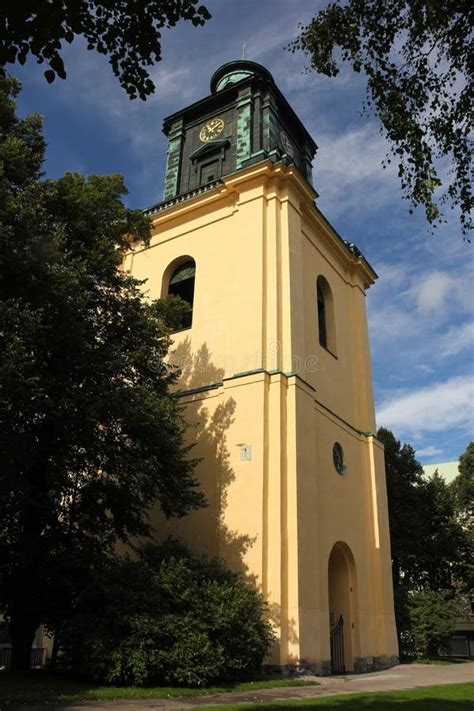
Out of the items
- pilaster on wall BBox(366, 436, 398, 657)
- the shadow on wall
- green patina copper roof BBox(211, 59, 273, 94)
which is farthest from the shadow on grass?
green patina copper roof BBox(211, 59, 273, 94)

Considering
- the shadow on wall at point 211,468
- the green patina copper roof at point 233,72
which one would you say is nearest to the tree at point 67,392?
the shadow on wall at point 211,468

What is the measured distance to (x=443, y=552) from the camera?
96.1 ft

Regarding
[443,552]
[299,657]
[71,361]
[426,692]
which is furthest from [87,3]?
[443,552]

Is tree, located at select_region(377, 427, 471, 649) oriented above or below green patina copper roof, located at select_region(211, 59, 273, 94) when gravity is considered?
below

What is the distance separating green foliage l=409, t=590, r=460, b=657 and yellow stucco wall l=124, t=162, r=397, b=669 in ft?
12.7

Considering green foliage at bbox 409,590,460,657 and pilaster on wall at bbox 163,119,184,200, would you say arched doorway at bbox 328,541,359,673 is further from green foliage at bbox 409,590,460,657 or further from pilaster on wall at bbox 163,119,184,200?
pilaster on wall at bbox 163,119,184,200

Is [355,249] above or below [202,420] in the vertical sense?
above

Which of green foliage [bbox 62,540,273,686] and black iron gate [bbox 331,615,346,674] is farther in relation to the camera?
black iron gate [bbox 331,615,346,674]

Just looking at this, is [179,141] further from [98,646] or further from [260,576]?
[98,646]

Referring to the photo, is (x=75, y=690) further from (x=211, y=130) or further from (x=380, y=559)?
(x=211, y=130)

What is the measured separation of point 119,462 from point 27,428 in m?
1.92

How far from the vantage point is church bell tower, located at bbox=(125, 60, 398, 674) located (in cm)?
1353

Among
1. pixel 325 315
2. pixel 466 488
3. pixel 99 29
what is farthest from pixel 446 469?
pixel 99 29

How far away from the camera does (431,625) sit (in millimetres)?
20391
